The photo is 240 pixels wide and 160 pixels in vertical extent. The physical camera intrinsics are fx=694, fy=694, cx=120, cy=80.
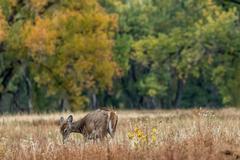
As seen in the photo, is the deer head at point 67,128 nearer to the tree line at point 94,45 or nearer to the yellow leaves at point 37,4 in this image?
the tree line at point 94,45

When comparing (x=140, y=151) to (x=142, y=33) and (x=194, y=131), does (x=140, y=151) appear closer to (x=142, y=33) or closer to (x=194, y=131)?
(x=194, y=131)

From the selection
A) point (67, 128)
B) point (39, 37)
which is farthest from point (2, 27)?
point (67, 128)

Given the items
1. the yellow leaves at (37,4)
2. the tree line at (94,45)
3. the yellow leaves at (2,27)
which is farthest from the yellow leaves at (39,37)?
the yellow leaves at (2,27)

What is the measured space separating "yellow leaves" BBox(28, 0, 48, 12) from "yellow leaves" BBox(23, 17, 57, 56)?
0.97 m

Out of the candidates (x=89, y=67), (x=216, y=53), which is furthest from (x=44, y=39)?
(x=216, y=53)

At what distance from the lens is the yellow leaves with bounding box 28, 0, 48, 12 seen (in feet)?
142

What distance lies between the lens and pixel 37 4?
143 ft

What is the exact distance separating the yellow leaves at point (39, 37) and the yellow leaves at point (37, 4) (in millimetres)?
974

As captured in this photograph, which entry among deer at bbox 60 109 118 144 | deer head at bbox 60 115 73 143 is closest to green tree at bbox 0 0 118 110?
deer head at bbox 60 115 73 143

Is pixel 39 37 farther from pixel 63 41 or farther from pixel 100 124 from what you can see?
pixel 100 124

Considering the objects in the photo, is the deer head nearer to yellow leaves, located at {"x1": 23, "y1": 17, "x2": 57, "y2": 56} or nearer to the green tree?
yellow leaves, located at {"x1": 23, "y1": 17, "x2": 57, "y2": 56}

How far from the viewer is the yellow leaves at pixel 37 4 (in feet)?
142

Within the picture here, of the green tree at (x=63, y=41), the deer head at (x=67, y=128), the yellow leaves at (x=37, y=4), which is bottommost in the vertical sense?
the deer head at (x=67, y=128)

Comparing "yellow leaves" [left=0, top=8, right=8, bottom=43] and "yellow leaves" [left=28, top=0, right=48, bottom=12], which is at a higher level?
"yellow leaves" [left=28, top=0, right=48, bottom=12]
